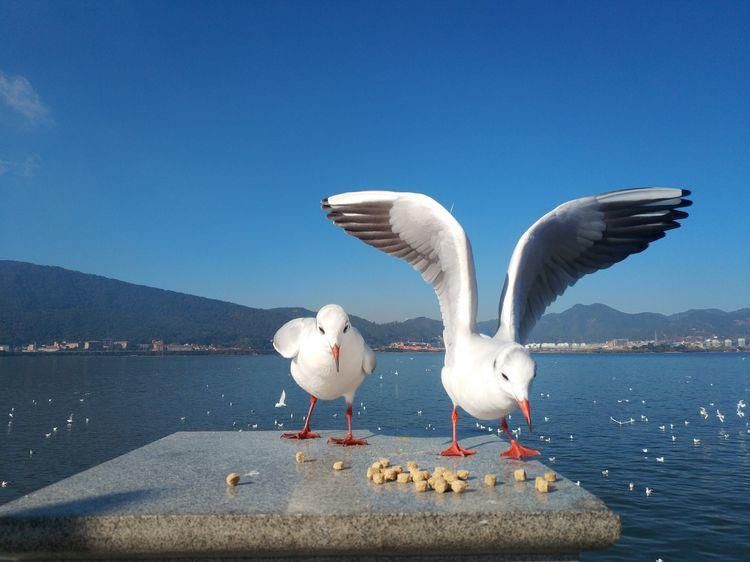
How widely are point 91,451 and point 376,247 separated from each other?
26331 mm

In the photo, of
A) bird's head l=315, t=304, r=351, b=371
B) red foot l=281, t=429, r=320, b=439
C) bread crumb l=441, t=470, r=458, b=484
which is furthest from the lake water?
bread crumb l=441, t=470, r=458, b=484

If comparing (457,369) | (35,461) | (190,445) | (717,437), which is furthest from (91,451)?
(717,437)

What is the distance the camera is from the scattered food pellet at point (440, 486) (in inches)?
167

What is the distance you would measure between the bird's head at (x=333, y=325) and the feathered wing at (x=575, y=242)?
1.67 m

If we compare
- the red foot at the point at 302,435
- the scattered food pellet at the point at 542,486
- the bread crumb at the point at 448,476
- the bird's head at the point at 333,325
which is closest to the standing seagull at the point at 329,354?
the bird's head at the point at 333,325

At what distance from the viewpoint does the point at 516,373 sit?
4.61m

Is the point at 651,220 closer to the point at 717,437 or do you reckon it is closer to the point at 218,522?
the point at 218,522

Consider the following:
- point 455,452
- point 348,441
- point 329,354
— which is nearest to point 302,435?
point 348,441

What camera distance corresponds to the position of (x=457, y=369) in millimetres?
5500

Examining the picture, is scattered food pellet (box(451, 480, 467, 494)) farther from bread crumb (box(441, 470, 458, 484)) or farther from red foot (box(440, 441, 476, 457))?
red foot (box(440, 441, 476, 457))

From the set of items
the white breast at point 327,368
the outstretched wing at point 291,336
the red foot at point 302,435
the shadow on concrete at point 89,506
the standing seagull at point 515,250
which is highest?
the standing seagull at point 515,250

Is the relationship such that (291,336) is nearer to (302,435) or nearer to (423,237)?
(302,435)

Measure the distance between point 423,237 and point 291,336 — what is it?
1.95m

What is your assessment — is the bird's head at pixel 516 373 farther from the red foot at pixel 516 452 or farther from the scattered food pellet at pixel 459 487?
the red foot at pixel 516 452
